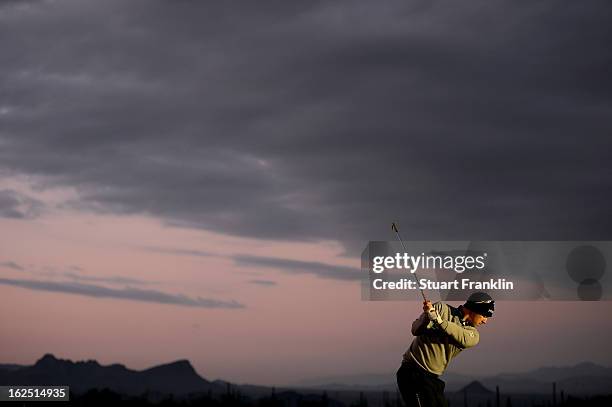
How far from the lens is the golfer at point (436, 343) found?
15242mm

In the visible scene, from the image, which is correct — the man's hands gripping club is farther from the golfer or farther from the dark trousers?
the dark trousers

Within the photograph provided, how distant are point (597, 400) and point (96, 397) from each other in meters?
62.6

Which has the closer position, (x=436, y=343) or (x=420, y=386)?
(x=436, y=343)

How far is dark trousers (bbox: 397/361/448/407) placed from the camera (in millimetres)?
15906

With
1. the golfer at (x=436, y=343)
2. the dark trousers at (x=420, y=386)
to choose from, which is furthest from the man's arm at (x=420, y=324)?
the dark trousers at (x=420, y=386)

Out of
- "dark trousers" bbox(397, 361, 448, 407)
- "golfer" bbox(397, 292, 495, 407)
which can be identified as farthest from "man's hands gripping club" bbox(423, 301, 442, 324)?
"dark trousers" bbox(397, 361, 448, 407)

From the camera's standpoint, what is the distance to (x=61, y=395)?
31.6 meters

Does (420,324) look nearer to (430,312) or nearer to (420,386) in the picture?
(430,312)

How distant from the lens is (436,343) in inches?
622

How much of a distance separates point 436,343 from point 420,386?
0.75 meters

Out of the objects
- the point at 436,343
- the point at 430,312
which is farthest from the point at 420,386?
the point at 430,312

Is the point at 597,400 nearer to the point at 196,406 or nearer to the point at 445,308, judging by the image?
the point at 196,406

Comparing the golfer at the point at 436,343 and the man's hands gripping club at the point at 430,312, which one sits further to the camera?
the golfer at the point at 436,343

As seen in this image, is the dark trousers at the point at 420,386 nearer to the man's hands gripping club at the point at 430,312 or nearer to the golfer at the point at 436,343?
the golfer at the point at 436,343
